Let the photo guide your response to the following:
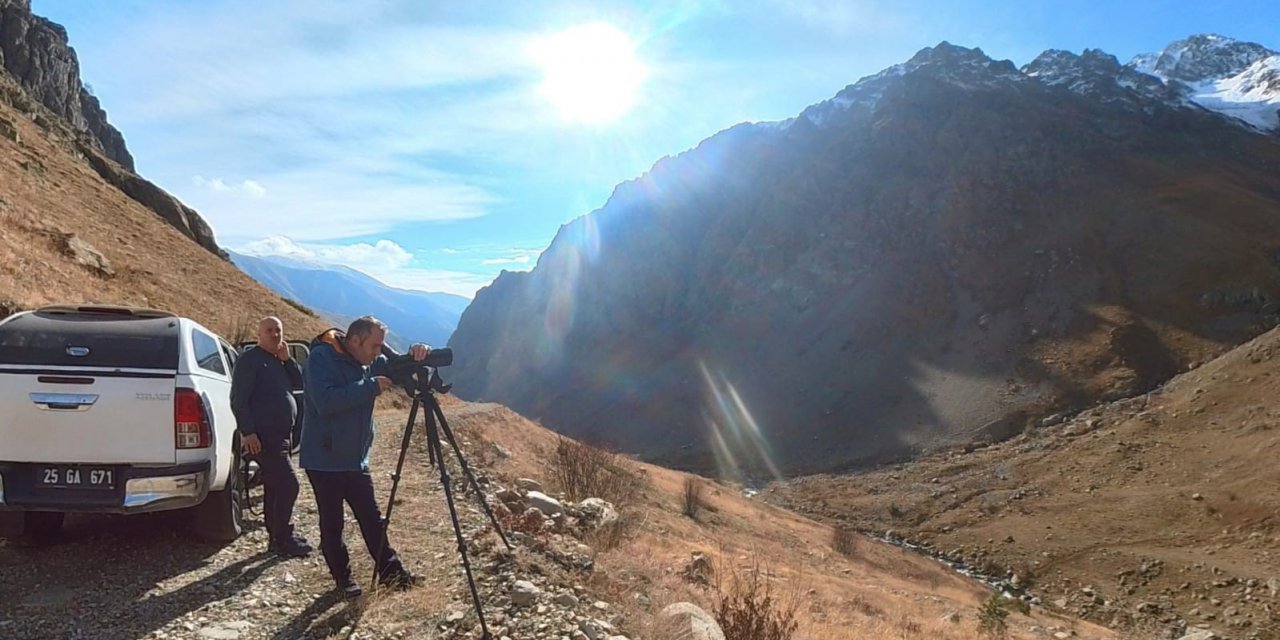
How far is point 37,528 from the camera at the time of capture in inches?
250

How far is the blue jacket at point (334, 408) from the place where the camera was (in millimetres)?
5148

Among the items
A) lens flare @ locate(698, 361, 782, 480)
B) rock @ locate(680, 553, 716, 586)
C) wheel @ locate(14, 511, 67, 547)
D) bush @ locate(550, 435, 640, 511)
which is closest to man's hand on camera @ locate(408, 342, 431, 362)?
wheel @ locate(14, 511, 67, 547)

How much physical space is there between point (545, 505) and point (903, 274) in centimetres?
9622

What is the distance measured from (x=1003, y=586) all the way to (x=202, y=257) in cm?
4842

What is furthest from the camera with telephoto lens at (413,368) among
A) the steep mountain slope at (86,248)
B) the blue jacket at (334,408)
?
the steep mountain slope at (86,248)

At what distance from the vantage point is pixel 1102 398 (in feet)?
204

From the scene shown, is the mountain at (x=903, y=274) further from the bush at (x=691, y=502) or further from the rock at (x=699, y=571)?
the rock at (x=699, y=571)

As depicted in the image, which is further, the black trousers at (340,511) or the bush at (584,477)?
the bush at (584,477)

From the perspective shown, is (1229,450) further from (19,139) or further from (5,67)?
(5,67)

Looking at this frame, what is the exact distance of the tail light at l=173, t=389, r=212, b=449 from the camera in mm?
5820

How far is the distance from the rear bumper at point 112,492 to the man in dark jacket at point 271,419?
2.16ft

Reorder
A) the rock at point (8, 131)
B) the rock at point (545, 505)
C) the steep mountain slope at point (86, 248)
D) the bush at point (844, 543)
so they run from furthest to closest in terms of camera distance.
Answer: the rock at point (8, 131) < the bush at point (844, 543) < the steep mountain slope at point (86, 248) < the rock at point (545, 505)

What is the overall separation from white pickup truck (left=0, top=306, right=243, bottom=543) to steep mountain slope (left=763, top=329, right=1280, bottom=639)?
1327 inches

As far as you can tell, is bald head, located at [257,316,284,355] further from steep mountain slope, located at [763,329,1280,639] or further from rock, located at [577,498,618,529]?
steep mountain slope, located at [763,329,1280,639]
